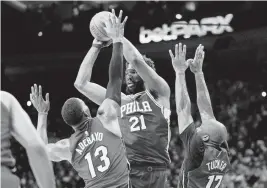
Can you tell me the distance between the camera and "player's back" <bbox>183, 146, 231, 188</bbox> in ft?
13.3

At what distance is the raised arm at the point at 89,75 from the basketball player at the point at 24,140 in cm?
218

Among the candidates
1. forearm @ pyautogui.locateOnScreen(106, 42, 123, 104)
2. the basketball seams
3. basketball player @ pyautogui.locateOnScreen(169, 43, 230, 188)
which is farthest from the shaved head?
the basketball seams

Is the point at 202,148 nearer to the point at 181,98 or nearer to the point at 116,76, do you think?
the point at 181,98

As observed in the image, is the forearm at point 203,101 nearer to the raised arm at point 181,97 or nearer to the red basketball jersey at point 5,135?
the raised arm at point 181,97

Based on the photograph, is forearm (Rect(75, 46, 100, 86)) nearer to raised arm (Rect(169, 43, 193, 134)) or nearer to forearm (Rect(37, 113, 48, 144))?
forearm (Rect(37, 113, 48, 144))

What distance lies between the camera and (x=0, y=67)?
1228cm

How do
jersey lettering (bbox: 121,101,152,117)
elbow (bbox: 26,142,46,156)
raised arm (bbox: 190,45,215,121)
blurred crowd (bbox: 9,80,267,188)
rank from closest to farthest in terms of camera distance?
elbow (bbox: 26,142,46,156), jersey lettering (bbox: 121,101,152,117), raised arm (bbox: 190,45,215,121), blurred crowd (bbox: 9,80,267,188)

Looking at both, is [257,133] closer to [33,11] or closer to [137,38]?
[137,38]

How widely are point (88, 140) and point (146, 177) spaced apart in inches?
35.0

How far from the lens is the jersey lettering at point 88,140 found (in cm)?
343

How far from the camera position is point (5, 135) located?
78.7 inches

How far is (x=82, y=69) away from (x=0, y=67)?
864cm

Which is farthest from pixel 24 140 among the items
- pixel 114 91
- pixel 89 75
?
pixel 89 75

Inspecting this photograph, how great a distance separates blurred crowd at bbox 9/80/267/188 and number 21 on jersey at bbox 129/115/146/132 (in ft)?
22.9
